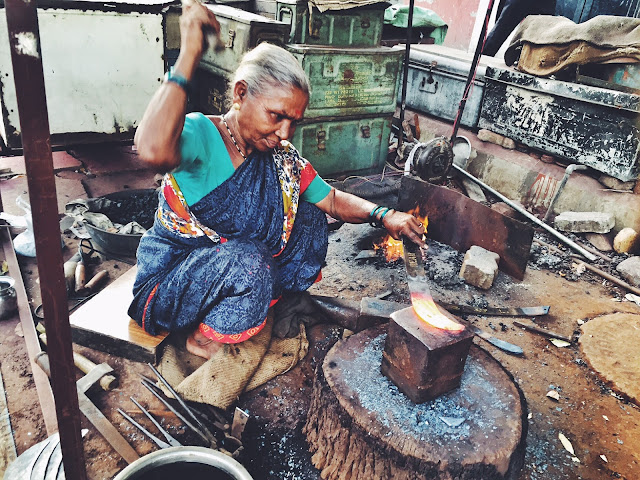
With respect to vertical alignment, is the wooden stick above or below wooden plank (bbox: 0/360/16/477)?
above

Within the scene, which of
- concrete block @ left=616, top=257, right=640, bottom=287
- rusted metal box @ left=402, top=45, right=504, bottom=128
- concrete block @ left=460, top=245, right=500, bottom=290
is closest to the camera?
concrete block @ left=460, top=245, right=500, bottom=290

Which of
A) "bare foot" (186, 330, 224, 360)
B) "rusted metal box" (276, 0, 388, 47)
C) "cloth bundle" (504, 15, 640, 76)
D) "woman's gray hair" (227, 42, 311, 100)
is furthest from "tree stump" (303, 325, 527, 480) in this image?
"cloth bundle" (504, 15, 640, 76)

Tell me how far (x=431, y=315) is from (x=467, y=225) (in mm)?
2266

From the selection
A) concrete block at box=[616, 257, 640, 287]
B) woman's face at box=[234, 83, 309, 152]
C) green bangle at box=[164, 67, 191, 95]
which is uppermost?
green bangle at box=[164, 67, 191, 95]

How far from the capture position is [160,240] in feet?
8.04

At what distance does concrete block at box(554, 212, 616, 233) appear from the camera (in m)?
4.44

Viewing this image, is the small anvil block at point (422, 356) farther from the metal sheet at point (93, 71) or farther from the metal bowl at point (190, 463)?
the metal sheet at point (93, 71)

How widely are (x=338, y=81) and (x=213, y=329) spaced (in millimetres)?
3324

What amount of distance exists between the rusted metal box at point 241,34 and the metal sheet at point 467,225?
1812 mm

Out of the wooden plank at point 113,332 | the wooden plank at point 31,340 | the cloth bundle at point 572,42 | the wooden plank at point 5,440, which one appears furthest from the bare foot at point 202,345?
the cloth bundle at point 572,42

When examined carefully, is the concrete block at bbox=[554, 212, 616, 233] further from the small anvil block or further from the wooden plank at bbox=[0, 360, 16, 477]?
the wooden plank at bbox=[0, 360, 16, 477]

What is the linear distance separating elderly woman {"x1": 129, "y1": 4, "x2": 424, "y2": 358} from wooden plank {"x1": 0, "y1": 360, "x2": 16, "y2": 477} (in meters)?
0.73

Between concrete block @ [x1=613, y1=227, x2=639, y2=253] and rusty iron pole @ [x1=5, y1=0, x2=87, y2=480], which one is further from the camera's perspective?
concrete block @ [x1=613, y1=227, x2=639, y2=253]

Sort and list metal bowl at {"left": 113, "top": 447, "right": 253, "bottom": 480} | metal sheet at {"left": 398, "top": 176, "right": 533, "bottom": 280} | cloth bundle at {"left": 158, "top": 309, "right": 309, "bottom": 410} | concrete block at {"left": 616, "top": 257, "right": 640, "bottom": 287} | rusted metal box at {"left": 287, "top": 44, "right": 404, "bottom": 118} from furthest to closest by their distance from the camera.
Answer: rusted metal box at {"left": 287, "top": 44, "right": 404, "bottom": 118} → concrete block at {"left": 616, "top": 257, "right": 640, "bottom": 287} → metal sheet at {"left": 398, "top": 176, "right": 533, "bottom": 280} → cloth bundle at {"left": 158, "top": 309, "right": 309, "bottom": 410} → metal bowl at {"left": 113, "top": 447, "right": 253, "bottom": 480}
